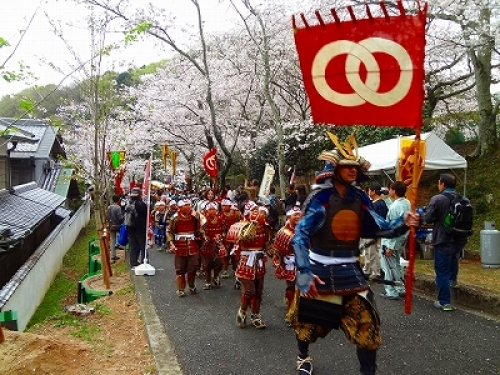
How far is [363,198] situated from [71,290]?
996 cm

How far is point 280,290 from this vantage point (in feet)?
28.2

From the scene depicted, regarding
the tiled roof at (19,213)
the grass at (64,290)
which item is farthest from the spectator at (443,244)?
the tiled roof at (19,213)

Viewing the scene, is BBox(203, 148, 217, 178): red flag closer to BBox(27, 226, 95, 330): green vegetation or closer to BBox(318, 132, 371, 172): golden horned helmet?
BBox(27, 226, 95, 330): green vegetation

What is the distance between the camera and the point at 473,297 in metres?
6.77

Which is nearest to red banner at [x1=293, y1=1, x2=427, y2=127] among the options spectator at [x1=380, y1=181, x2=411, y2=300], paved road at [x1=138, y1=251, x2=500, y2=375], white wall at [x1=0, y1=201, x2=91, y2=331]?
paved road at [x1=138, y1=251, x2=500, y2=375]

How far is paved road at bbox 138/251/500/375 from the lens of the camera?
480 centimetres

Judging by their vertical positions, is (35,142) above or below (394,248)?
above

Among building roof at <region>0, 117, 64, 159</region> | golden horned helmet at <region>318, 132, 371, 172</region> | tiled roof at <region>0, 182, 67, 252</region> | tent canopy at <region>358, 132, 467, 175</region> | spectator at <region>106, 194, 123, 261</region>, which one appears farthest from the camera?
building roof at <region>0, 117, 64, 159</region>

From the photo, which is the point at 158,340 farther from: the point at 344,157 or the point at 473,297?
the point at 473,297

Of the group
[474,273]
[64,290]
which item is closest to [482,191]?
[474,273]

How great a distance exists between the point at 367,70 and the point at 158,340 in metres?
4.03

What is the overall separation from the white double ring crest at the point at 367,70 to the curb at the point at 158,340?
317 cm

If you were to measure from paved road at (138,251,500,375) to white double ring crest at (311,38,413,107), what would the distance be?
2.70 metres

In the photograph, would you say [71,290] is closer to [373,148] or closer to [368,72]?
[373,148]
